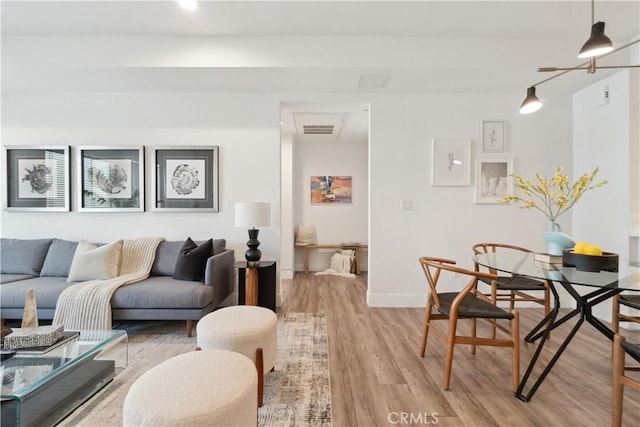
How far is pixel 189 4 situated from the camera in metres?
2.34

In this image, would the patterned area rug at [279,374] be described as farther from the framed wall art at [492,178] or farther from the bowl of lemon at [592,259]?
the framed wall art at [492,178]

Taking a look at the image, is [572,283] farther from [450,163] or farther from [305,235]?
[305,235]

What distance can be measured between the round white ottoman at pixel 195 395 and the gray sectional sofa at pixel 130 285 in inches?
55.4

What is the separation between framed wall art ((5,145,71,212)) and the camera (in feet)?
11.3

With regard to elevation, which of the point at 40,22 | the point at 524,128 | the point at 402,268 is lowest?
the point at 402,268

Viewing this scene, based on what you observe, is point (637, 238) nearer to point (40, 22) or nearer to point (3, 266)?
point (40, 22)

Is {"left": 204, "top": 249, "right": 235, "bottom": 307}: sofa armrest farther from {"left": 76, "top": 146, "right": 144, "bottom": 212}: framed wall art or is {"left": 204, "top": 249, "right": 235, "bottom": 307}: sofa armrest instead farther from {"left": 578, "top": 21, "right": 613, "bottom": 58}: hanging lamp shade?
{"left": 578, "top": 21, "right": 613, "bottom": 58}: hanging lamp shade

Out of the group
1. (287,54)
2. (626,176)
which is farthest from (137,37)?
(626,176)

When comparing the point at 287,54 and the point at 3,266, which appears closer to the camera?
the point at 287,54

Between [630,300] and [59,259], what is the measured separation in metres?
4.90

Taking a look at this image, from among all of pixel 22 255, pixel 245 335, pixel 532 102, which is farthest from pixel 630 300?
pixel 22 255

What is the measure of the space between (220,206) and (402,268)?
2252 mm

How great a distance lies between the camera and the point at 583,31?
8.78 ft

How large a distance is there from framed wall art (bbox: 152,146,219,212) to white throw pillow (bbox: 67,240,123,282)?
73 centimetres
